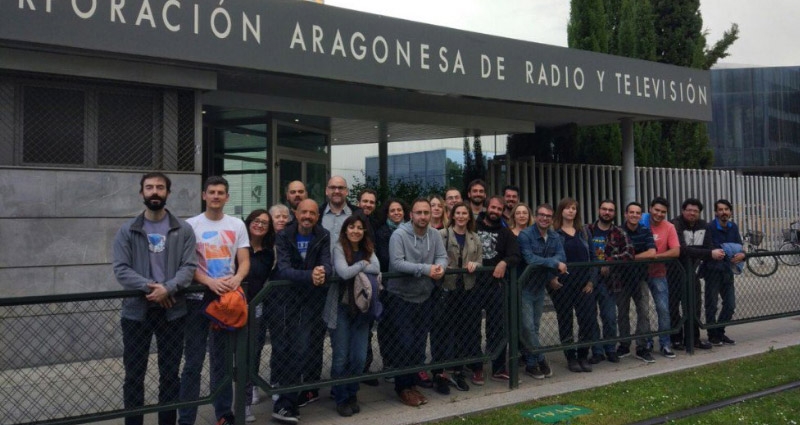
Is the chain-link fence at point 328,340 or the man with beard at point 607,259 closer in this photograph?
the chain-link fence at point 328,340

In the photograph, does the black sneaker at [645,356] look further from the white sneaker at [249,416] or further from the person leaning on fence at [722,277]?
the white sneaker at [249,416]

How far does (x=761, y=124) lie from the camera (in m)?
44.8

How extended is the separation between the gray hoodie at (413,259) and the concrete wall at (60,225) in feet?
11.8

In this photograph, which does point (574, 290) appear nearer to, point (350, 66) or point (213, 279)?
point (213, 279)

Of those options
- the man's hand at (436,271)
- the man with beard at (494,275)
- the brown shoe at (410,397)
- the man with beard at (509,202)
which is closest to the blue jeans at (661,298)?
the man with beard at (509,202)

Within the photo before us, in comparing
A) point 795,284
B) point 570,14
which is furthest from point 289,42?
point 570,14

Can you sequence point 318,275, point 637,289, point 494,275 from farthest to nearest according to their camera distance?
point 637,289 < point 494,275 < point 318,275

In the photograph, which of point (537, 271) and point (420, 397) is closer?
point (420, 397)

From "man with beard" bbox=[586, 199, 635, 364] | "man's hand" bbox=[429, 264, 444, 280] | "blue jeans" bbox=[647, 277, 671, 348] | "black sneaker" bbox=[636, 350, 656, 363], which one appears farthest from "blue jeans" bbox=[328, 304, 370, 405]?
"blue jeans" bbox=[647, 277, 671, 348]

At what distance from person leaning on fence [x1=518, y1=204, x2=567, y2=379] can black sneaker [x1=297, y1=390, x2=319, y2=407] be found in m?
2.08

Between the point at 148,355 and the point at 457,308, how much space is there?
281 centimetres

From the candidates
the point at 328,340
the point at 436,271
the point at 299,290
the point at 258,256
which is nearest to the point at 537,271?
the point at 436,271

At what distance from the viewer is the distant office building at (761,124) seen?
44344mm

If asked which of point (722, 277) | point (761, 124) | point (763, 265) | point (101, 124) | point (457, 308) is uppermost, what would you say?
point (761, 124)
